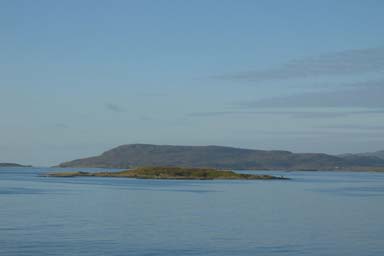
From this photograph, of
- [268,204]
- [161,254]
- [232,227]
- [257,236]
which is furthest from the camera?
[268,204]

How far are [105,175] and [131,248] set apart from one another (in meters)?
153

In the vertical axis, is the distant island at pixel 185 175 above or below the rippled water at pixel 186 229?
above

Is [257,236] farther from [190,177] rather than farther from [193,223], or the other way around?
[190,177]

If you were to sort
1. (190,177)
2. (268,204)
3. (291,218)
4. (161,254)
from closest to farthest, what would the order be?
1. (161,254)
2. (291,218)
3. (268,204)
4. (190,177)

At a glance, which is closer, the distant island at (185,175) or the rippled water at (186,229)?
the rippled water at (186,229)

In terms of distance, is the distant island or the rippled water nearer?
the rippled water

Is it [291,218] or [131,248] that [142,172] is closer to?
[291,218]

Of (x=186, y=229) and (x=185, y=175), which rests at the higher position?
(x=185, y=175)

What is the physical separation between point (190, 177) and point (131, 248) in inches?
5546

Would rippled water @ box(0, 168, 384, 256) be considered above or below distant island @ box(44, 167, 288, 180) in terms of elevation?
below

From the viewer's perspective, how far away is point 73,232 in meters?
41.7

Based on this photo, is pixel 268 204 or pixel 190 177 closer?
pixel 268 204

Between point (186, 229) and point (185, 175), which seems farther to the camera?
point (185, 175)

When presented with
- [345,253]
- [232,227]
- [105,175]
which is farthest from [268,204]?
[105,175]
